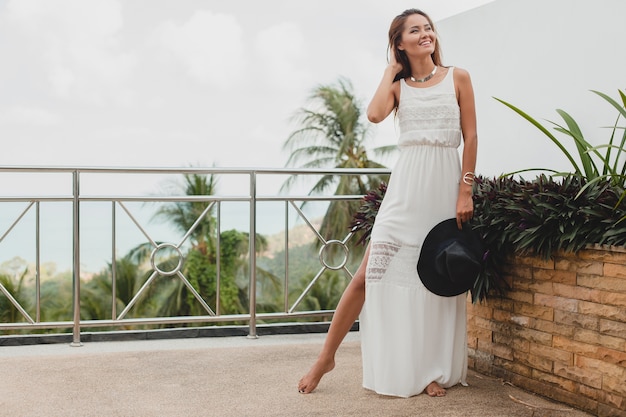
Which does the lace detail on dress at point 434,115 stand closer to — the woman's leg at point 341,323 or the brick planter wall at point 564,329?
the woman's leg at point 341,323

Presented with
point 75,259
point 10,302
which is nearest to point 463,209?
point 75,259

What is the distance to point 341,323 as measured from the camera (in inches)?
128

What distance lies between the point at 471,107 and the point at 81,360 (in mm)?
2297

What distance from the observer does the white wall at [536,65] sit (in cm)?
369

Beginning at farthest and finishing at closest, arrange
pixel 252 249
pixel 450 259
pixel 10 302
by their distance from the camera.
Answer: pixel 10 302 < pixel 252 249 < pixel 450 259

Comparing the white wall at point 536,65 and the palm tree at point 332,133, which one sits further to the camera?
the palm tree at point 332,133

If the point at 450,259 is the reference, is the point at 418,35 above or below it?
above

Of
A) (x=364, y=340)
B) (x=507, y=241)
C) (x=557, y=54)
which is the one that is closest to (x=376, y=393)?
(x=364, y=340)

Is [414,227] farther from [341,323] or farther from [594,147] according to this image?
[594,147]

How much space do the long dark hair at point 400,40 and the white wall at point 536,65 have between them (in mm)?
927

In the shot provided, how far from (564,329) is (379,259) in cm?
78

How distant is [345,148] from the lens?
862 inches

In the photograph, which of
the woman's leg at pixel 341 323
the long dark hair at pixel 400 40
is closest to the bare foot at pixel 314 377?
the woman's leg at pixel 341 323

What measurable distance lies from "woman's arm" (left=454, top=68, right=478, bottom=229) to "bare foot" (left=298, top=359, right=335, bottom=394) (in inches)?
31.7
